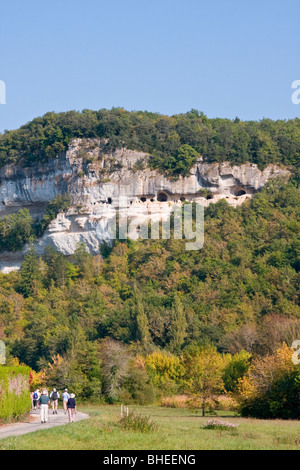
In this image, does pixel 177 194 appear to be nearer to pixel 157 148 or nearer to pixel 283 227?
pixel 157 148

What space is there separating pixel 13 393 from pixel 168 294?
40455 millimetres

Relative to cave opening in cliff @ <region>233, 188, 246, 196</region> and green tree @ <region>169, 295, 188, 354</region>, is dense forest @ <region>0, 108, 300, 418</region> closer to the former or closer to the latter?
green tree @ <region>169, 295, 188, 354</region>

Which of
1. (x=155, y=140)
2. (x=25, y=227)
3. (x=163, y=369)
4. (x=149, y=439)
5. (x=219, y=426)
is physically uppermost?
(x=155, y=140)

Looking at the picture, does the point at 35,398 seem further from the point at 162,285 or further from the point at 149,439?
the point at 162,285

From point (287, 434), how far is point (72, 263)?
5389cm

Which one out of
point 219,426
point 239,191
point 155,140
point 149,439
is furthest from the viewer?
point 155,140

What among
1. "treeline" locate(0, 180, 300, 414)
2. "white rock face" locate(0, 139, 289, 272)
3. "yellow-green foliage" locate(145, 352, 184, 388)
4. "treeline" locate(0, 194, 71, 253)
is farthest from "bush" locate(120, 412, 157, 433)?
"treeline" locate(0, 194, 71, 253)

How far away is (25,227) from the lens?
75.6 meters

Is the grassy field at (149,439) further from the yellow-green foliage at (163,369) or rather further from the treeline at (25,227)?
the treeline at (25,227)

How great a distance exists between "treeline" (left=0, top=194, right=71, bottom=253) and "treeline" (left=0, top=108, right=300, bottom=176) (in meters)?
6.23

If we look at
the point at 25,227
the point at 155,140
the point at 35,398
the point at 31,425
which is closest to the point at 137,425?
the point at 31,425

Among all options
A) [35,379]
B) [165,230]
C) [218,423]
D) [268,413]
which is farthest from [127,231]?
[218,423]

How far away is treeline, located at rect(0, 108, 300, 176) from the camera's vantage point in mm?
79625

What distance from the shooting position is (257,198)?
77250 mm
